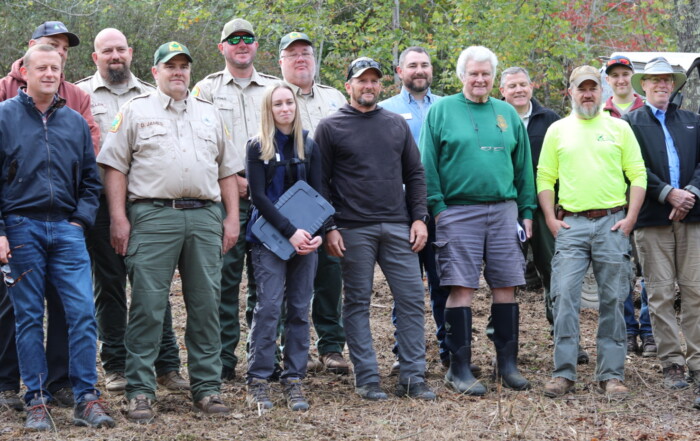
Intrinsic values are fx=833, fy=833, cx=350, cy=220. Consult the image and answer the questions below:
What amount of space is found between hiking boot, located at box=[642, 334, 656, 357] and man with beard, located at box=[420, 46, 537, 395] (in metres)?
1.67

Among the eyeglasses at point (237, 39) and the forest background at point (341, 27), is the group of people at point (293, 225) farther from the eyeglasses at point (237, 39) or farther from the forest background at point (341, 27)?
the forest background at point (341, 27)

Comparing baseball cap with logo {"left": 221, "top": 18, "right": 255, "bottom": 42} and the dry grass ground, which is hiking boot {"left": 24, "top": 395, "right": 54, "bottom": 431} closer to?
the dry grass ground

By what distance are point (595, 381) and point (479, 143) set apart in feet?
6.49

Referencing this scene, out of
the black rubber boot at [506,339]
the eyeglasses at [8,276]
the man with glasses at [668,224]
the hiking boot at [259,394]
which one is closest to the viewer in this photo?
the eyeglasses at [8,276]

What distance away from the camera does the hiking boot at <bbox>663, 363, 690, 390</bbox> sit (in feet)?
19.9

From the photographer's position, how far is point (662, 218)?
A: 20.2 feet

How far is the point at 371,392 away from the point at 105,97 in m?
2.82

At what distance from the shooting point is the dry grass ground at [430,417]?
4.91m

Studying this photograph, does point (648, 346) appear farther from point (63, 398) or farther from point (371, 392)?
point (63, 398)

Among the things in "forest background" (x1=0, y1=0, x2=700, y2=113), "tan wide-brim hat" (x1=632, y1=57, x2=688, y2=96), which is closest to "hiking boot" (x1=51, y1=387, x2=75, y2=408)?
"tan wide-brim hat" (x1=632, y1=57, x2=688, y2=96)

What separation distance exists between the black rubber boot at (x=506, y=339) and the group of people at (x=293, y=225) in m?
0.02

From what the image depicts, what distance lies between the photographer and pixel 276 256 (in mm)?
5512

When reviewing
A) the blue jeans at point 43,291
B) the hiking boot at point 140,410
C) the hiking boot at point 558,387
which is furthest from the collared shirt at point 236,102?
the hiking boot at point 558,387

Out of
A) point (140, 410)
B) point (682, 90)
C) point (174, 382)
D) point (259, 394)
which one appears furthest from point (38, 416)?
point (682, 90)
